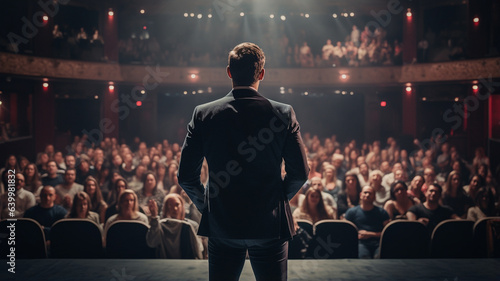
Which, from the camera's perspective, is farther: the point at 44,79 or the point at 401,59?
the point at 401,59

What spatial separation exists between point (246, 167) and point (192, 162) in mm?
278

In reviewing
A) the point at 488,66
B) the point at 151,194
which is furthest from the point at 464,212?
the point at 488,66

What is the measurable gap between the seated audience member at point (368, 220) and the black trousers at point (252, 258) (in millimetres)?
3662

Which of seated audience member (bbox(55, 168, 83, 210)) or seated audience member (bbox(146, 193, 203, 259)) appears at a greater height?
seated audience member (bbox(55, 168, 83, 210))

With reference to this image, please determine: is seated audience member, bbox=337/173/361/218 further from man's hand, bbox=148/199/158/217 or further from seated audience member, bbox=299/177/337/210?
man's hand, bbox=148/199/158/217

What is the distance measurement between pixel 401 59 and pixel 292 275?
1539cm

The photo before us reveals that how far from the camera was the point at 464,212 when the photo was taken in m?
6.73

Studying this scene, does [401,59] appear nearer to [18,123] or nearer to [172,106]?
[172,106]

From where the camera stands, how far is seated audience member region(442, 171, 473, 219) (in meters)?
A: 6.87

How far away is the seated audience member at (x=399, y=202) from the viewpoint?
20.9 feet

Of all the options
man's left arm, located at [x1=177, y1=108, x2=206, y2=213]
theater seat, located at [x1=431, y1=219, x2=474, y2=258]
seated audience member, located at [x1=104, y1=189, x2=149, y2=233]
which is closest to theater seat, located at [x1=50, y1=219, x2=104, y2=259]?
seated audience member, located at [x1=104, y1=189, x2=149, y2=233]

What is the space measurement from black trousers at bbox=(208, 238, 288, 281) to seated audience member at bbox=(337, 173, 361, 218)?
4.70 metres

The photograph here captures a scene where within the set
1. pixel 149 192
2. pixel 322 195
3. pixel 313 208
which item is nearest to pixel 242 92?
pixel 313 208

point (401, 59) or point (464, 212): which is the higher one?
point (401, 59)
